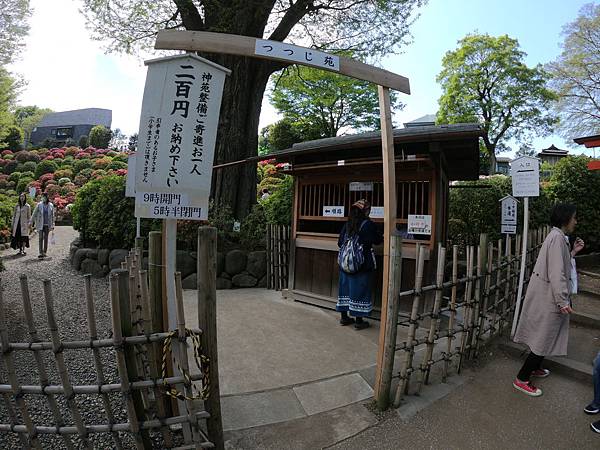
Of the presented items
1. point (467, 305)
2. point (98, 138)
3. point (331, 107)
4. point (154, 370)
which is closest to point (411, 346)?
point (467, 305)

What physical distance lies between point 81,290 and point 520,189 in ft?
25.4

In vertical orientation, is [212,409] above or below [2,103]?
below

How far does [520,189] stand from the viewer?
4.86 meters

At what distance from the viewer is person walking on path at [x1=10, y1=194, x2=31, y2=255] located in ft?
32.9

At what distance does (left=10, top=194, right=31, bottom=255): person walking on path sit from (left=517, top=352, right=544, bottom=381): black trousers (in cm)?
1205

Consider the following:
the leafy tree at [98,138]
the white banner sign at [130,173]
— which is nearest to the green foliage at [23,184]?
the leafy tree at [98,138]

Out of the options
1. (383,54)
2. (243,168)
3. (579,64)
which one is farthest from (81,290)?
(579,64)

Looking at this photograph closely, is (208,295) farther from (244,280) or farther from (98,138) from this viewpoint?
(98,138)

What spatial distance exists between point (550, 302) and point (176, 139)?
3.59 m

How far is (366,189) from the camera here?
5.91 meters

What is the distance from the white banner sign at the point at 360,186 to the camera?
5.89 m

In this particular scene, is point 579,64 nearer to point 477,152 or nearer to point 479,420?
point 477,152

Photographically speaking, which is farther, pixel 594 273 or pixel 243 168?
pixel 243 168

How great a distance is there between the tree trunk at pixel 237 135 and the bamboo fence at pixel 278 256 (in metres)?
1.72
